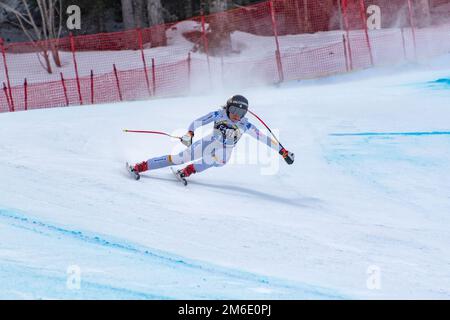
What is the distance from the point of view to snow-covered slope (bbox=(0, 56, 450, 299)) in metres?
6.99

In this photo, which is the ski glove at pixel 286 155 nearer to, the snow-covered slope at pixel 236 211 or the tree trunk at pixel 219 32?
the snow-covered slope at pixel 236 211

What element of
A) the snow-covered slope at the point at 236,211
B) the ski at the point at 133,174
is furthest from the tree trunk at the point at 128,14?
the ski at the point at 133,174

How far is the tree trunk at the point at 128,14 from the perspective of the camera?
30484 millimetres

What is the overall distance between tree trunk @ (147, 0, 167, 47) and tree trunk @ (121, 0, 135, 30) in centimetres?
185

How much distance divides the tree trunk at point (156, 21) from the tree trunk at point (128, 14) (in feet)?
6.06

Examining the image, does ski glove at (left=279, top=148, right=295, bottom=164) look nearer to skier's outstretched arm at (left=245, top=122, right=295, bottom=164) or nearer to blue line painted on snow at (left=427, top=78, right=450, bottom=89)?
skier's outstretched arm at (left=245, top=122, right=295, bottom=164)

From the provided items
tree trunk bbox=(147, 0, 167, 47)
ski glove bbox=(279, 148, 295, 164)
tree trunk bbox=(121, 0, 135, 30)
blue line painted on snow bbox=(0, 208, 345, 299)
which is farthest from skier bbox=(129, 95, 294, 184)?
tree trunk bbox=(121, 0, 135, 30)

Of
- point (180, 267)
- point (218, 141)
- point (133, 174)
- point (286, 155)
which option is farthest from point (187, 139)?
point (180, 267)

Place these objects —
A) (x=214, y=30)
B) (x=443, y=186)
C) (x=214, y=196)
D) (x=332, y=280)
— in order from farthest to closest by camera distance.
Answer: (x=214, y=30)
(x=443, y=186)
(x=214, y=196)
(x=332, y=280)

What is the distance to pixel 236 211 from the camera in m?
9.48
